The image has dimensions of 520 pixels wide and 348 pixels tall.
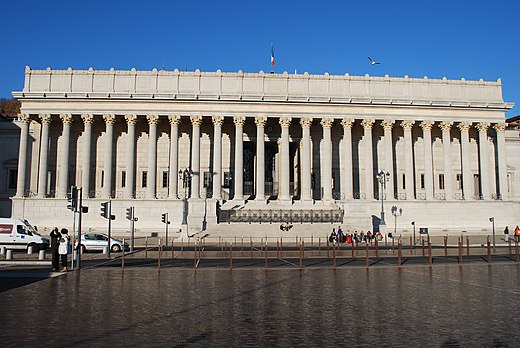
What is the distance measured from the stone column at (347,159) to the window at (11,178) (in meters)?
44.5

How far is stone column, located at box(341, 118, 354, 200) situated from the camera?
60.9 metres

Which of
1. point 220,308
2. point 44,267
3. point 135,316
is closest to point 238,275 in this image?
point 220,308

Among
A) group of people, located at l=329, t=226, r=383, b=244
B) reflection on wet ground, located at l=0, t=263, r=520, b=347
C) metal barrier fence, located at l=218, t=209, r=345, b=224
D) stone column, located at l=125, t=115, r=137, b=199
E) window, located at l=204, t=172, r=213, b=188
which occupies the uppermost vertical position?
stone column, located at l=125, t=115, r=137, b=199

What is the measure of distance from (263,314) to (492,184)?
6043 cm

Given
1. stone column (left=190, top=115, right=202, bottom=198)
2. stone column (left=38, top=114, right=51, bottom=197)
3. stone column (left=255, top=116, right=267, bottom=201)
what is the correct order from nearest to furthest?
stone column (left=38, top=114, right=51, bottom=197)
stone column (left=190, top=115, right=202, bottom=198)
stone column (left=255, top=116, right=267, bottom=201)

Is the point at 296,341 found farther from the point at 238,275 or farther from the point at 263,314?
the point at 238,275

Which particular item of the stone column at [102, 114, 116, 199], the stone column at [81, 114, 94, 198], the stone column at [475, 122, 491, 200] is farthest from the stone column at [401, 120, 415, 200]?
the stone column at [81, 114, 94, 198]

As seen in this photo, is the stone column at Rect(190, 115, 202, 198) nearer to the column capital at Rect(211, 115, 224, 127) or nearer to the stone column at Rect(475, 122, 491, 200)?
the column capital at Rect(211, 115, 224, 127)

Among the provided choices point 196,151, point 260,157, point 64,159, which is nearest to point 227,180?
point 260,157

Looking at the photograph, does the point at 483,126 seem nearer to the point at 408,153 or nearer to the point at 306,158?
the point at 408,153

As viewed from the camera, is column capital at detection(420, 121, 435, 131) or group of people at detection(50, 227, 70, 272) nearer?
group of people at detection(50, 227, 70, 272)

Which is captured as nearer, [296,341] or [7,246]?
[296,341]

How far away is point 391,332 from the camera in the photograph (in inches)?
426

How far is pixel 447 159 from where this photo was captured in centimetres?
6300
